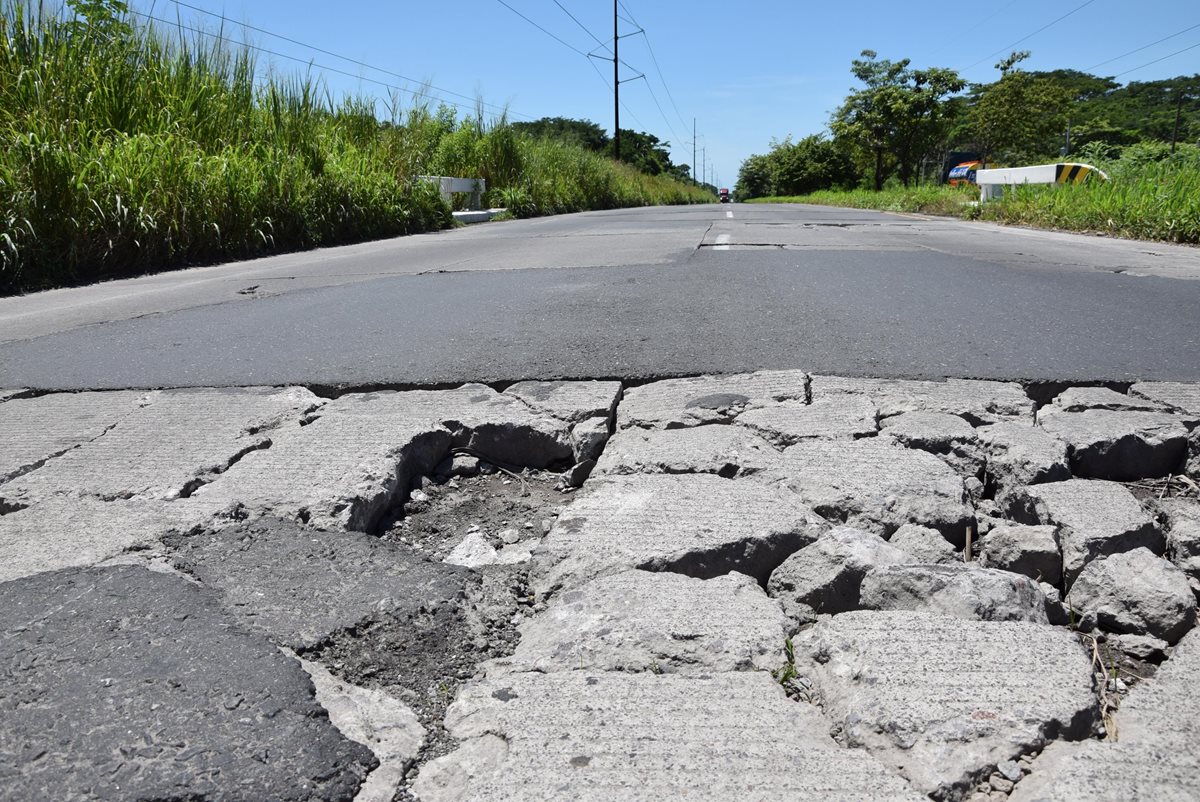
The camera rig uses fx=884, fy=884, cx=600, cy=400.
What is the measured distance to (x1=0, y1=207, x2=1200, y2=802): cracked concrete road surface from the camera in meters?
1.38

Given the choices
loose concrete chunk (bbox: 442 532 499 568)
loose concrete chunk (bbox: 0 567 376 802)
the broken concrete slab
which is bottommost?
loose concrete chunk (bbox: 442 532 499 568)

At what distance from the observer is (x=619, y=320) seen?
4461mm

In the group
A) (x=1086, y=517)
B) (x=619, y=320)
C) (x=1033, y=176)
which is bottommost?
(x=1086, y=517)

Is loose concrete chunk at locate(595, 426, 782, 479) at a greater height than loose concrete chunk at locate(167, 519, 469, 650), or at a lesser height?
greater

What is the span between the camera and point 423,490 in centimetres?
266

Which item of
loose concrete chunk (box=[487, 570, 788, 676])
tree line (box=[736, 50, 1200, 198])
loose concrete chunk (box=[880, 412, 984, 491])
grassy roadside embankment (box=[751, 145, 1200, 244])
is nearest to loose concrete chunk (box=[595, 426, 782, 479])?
loose concrete chunk (box=[880, 412, 984, 491])

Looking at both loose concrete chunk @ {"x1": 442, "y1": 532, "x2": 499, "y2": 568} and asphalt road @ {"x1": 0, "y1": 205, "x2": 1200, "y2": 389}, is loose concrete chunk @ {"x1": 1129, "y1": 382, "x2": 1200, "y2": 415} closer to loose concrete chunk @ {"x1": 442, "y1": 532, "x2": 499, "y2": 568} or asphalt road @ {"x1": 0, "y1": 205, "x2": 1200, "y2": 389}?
asphalt road @ {"x1": 0, "y1": 205, "x2": 1200, "y2": 389}

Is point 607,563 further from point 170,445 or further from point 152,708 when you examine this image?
point 170,445

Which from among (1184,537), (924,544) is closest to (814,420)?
(924,544)

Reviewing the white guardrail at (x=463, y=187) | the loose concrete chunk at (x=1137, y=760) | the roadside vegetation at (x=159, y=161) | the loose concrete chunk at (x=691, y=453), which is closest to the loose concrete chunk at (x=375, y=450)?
the loose concrete chunk at (x=691, y=453)

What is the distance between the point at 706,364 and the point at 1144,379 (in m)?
1.58

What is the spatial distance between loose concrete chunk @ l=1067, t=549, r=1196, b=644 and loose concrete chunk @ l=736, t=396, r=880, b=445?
89 centimetres

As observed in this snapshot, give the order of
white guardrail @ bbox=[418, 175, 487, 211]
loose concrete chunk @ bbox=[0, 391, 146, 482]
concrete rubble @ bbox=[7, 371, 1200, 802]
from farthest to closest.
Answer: white guardrail @ bbox=[418, 175, 487, 211], loose concrete chunk @ bbox=[0, 391, 146, 482], concrete rubble @ bbox=[7, 371, 1200, 802]

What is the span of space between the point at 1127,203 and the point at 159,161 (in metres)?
10.5
